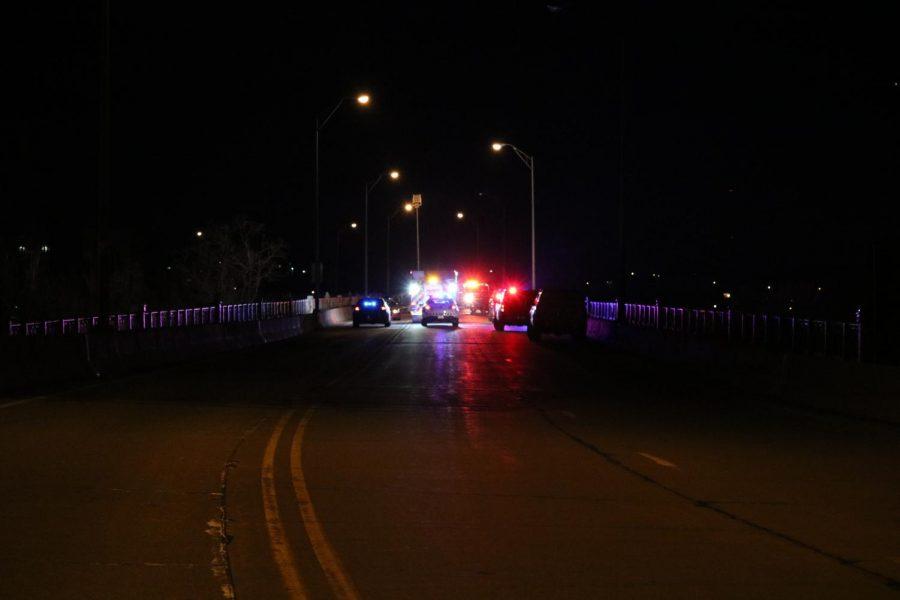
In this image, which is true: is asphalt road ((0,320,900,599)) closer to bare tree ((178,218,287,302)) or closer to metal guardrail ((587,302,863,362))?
metal guardrail ((587,302,863,362))

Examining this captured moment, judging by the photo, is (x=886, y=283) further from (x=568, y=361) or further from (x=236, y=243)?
(x=236, y=243)

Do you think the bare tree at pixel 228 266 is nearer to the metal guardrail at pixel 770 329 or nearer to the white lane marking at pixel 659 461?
the metal guardrail at pixel 770 329

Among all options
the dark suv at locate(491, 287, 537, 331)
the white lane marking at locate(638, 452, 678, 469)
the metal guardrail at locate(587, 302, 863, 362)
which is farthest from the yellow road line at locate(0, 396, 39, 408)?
the dark suv at locate(491, 287, 537, 331)

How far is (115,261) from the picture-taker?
89.9 meters

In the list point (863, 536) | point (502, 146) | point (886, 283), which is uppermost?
point (502, 146)

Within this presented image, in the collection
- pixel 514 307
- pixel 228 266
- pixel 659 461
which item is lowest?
pixel 659 461

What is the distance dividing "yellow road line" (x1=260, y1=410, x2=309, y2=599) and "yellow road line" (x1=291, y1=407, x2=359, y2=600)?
7.5 inches

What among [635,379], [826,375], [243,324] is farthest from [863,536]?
[243,324]

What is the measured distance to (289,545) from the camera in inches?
334

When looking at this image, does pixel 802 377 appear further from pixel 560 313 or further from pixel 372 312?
pixel 372 312

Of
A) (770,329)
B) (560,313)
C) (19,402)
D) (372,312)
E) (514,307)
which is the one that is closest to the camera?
(19,402)

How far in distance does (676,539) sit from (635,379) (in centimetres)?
1791

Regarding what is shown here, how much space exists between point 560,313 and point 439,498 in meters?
32.9

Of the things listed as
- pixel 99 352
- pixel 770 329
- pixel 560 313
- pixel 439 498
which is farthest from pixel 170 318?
pixel 439 498
